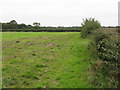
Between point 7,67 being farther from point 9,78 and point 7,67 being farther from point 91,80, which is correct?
point 91,80

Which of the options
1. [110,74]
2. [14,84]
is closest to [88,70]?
[110,74]

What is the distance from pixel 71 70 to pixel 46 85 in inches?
107

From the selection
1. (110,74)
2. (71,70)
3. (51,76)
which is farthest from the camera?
(71,70)

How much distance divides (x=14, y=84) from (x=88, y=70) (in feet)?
14.7

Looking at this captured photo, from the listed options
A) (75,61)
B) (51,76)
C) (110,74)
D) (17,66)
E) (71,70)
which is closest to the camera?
(110,74)

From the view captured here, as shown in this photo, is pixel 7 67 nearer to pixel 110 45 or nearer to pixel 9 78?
pixel 9 78

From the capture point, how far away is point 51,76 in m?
10.4

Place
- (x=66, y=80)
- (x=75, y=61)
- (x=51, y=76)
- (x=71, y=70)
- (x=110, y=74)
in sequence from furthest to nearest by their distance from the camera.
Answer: (x=75, y=61) → (x=71, y=70) → (x=51, y=76) → (x=66, y=80) → (x=110, y=74)

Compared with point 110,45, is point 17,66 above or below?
below

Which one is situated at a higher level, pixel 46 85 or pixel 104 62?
pixel 104 62

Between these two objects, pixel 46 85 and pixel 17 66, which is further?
pixel 17 66

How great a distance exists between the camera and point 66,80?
31.6 ft

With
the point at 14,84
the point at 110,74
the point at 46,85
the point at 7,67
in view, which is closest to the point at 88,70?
the point at 110,74

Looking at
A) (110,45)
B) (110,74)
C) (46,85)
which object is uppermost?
(110,45)
